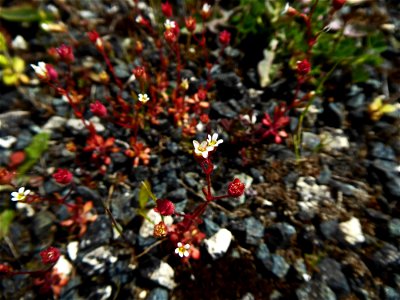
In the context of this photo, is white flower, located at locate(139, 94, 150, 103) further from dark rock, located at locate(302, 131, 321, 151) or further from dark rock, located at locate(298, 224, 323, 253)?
dark rock, located at locate(298, 224, 323, 253)

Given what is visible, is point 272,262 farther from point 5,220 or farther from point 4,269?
point 5,220

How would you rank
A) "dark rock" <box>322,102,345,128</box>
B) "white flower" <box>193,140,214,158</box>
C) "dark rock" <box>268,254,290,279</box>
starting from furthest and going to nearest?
"dark rock" <box>322,102,345,128</box> < "dark rock" <box>268,254,290,279</box> < "white flower" <box>193,140,214,158</box>

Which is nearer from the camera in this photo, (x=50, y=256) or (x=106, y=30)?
(x=50, y=256)

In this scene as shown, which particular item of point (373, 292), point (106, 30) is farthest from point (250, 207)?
point (106, 30)

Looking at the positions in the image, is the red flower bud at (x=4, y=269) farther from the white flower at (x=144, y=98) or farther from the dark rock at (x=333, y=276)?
the dark rock at (x=333, y=276)

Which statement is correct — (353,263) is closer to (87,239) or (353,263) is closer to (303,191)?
(303,191)

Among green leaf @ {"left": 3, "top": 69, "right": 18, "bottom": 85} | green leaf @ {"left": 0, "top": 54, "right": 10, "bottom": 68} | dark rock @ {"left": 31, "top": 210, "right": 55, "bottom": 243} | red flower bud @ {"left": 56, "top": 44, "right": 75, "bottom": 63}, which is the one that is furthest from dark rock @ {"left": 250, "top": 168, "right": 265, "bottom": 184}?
green leaf @ {"left": 0, "top": 54, "right": 10, "bottom": 68}
